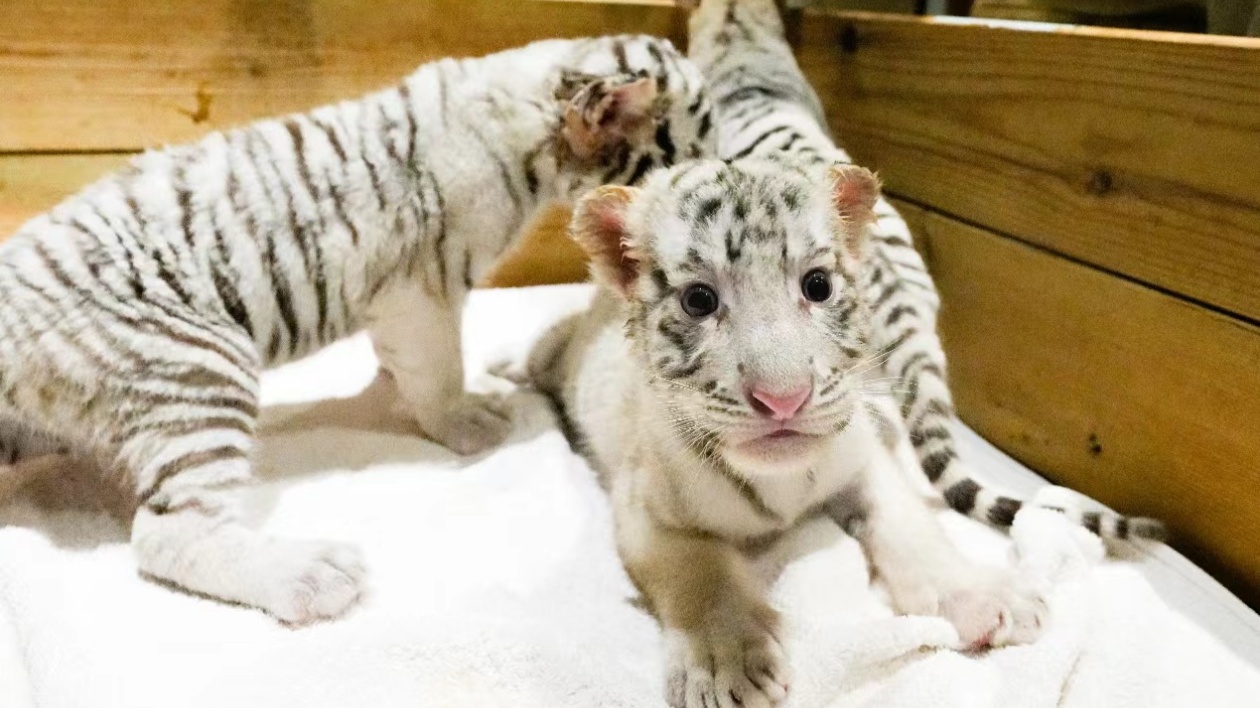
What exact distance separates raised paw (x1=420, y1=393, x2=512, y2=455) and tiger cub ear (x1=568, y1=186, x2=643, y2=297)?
503 millimetres

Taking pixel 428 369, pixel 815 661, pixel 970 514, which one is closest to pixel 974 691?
pixel 815 661

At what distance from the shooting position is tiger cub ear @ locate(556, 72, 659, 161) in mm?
1634

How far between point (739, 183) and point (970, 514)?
2.26 feet

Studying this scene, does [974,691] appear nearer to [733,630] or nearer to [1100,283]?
[733,630]

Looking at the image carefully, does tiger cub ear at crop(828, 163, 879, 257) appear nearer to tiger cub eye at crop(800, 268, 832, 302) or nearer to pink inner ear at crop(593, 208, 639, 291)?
tiger cub eye at crop(800, 268, 832, 302)

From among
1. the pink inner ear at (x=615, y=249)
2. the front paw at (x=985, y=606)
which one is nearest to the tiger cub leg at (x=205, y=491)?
the pink inner ear at (x=615, y=249)

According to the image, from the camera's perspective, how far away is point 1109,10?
1.92 m

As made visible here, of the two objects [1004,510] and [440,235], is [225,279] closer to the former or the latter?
[440,235]

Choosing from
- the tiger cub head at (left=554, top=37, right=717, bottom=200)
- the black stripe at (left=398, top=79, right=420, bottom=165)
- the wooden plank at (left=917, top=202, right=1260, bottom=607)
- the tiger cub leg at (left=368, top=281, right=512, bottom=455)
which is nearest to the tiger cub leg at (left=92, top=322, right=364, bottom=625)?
the tiger cub leg at (left=368, top=281, right=512, bottom=455)

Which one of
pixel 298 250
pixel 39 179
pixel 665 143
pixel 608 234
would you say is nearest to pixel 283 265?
pixel 298 250

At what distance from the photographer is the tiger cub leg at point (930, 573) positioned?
1245 millimetres

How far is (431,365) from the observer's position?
178 centimetres

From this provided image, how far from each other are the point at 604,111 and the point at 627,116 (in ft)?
0.16

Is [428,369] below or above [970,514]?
above
